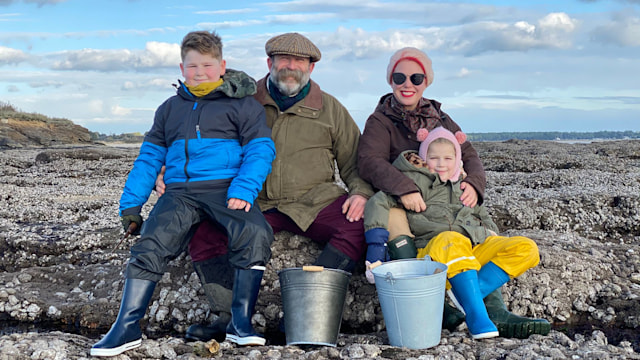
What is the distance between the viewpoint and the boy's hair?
173 inches

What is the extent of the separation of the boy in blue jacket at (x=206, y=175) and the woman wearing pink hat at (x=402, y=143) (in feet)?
2.87

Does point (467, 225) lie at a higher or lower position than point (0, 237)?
higher

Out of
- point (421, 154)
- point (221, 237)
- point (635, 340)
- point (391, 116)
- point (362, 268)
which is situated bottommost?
point (635, 340)

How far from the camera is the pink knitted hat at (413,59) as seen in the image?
4840mm

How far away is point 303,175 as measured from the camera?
4.84 metres

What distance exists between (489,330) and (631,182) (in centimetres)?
Answer: 862

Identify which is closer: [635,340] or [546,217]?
[635,340]

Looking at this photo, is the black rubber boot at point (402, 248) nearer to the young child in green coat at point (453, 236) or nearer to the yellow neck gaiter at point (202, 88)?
the young child in green coat at point (453, 236)

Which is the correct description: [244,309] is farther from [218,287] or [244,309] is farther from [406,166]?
[406,166]

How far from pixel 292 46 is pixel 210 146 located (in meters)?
1.12

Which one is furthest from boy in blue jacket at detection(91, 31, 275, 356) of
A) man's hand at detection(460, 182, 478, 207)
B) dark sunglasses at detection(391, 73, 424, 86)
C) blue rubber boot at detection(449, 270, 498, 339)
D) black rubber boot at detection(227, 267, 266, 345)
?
man's hand at detection(460, 182, 478, 207)

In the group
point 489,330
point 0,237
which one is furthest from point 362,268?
point 0,237

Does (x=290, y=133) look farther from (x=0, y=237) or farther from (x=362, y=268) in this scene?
(x=0, y=237)

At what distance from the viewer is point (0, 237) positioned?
7043mm
